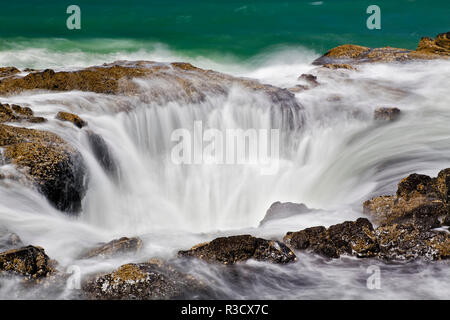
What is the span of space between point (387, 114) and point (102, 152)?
7203mm

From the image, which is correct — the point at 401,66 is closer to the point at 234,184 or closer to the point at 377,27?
the point at 234,184

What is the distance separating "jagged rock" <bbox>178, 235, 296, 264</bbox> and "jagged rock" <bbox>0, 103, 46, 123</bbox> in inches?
160

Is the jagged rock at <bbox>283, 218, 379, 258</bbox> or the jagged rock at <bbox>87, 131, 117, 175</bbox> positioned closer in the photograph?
the jagged rock at <bbox>283, 218, 379, 258</bbox>

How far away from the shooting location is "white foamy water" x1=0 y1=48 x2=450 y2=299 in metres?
5.32

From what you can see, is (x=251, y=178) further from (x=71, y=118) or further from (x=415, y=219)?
(x=415, y=219)

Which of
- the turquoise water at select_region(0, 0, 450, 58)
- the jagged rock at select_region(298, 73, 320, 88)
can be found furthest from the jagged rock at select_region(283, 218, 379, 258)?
the turquoise water at select_region(0, 0, 450, 58)

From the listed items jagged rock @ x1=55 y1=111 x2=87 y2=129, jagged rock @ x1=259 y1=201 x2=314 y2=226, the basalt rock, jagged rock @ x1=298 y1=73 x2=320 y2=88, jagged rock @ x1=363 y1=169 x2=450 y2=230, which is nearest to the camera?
jagged rock @ x1=363 y1=169 x2=450 y2=230

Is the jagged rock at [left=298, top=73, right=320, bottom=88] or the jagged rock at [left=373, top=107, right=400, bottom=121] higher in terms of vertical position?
the jagged rock at [left=298, top=73, right=320, bottom=88]

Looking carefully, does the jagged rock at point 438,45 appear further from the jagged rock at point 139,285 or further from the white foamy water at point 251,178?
the jagged rock at point 139,285

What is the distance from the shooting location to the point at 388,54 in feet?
52.4

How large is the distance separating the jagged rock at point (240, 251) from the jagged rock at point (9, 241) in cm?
188

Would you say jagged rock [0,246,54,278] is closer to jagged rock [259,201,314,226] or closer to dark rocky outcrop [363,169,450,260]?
jagged rock [259,201,314,226]

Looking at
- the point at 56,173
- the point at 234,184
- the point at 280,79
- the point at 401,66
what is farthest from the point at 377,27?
the point at 56,173
